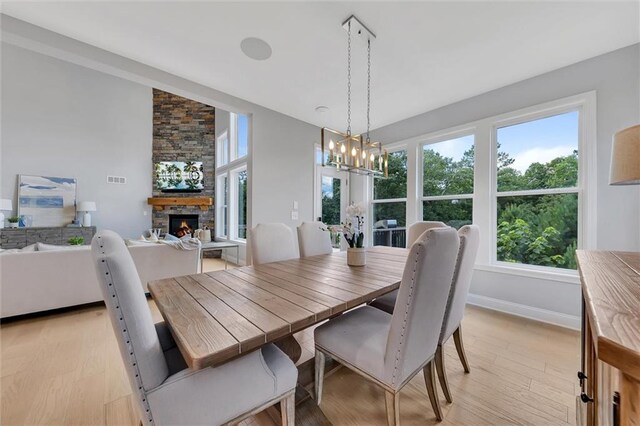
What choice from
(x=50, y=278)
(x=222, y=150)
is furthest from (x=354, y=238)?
(x=222, y=150)

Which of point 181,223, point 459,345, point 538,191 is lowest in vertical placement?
point 459,345

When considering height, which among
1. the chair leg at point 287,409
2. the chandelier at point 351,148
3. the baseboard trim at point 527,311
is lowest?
the baseboard trim at point 527,311

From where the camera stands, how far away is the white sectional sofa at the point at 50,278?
8.20 feet

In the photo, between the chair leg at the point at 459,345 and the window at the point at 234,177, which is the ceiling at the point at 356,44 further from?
the window at the point at 234,177

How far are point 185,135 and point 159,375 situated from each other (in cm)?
747

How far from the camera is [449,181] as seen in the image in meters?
3.65

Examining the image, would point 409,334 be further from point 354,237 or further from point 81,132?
point 81,132

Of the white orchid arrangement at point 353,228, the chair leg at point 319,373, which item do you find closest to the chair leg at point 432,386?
the chair leg at point 319,373

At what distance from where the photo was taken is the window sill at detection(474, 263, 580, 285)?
256 centimetres

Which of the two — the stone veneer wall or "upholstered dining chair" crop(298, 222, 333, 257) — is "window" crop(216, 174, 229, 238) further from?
"upholstered dining chair" crop(298, 222, 333, 257)

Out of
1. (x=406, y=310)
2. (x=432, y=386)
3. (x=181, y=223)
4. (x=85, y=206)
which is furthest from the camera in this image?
(x=181, y=223)

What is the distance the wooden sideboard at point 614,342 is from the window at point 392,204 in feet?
10.9

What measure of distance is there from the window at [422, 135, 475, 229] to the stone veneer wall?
5564 mm

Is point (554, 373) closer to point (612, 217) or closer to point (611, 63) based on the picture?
point (612, 217)
